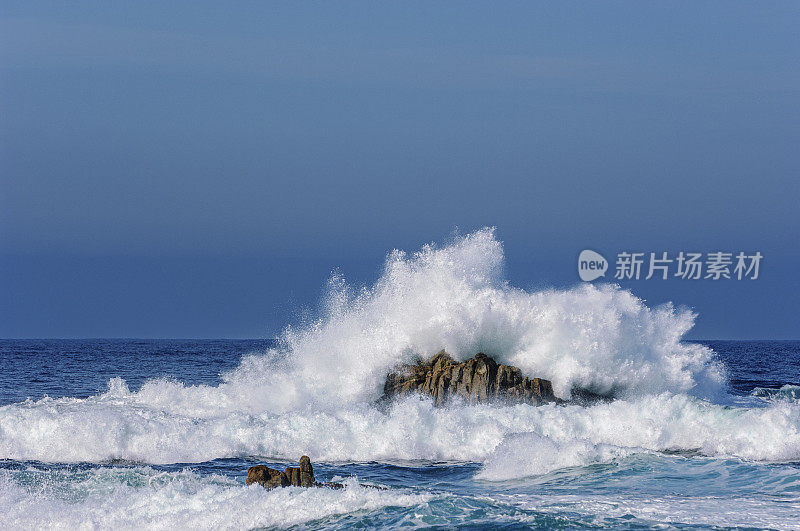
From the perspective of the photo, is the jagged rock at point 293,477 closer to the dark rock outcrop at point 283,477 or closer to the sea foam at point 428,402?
the dark rock outcrop at point 283,477

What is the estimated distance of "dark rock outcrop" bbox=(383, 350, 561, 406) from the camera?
17.4 metres

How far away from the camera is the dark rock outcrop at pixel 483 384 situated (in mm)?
17422

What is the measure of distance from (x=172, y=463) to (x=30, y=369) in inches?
977

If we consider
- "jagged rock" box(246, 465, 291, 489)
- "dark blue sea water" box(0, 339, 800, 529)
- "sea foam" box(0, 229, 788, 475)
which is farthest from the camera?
"sea foam" box(0, 229, 788, 475)

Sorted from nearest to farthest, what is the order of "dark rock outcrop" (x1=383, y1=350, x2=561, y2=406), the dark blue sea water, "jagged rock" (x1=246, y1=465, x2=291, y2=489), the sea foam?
the dark blue sea water → "jagged rock" (x1=246, y1=465, x2=291, y2=489) → the sea foam → "dark rock outcrop" (x1=383, y1=350, x2=561, y2=406)

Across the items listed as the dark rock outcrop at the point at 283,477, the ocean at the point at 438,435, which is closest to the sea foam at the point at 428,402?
the ocean at the point at 438,435

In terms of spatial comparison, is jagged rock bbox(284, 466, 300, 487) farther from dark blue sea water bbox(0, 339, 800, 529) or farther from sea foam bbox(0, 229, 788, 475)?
sea foam bbox(0, 229, 788, 475)

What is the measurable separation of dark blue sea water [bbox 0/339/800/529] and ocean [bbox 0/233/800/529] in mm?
37

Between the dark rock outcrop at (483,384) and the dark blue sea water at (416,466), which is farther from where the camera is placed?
the dark rock outcrop at (483,384)

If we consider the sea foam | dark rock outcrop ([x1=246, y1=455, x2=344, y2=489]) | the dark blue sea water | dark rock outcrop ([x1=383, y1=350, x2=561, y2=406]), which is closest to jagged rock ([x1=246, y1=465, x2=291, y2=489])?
dark rock outcrop ([x1=246, y1=455, x2=344, y2=489])

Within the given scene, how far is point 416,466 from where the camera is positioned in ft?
47.5

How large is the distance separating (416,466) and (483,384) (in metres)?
3.47

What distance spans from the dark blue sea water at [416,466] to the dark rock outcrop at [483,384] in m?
0.80

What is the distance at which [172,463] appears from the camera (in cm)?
1489
